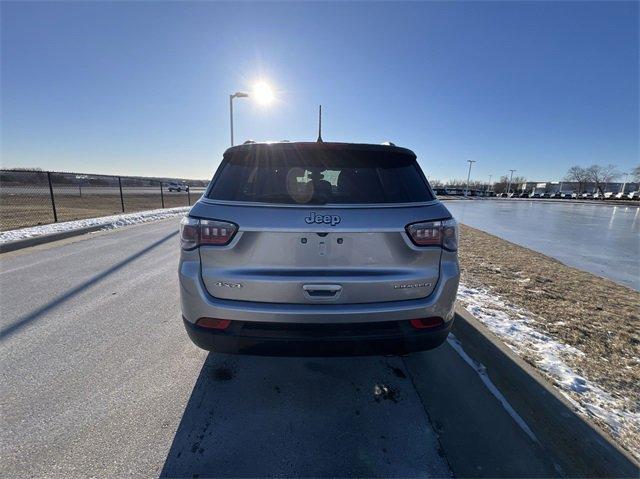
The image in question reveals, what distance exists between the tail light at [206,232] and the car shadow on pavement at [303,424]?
3.99ft

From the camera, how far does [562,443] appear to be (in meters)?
1.95

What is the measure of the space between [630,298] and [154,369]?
6459mm

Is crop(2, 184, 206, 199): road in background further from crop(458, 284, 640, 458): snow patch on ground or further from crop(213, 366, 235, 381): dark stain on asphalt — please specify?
crop(458, 284, 640, 458): snow patch on ground

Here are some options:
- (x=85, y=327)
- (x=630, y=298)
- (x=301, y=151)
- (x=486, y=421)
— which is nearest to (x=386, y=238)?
(x=301, y=151)

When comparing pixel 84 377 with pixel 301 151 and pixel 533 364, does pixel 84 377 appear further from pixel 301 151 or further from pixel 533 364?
pixel 533 364

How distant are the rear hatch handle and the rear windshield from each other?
0.62 meters

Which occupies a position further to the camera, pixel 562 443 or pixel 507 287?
pixel 507 287

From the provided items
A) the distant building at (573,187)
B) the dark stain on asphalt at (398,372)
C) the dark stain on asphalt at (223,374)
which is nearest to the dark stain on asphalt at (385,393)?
the dark stain on asphalt at (398,372)

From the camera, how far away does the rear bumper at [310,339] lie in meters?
1.99

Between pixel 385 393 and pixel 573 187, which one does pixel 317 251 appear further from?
pixel 573 187

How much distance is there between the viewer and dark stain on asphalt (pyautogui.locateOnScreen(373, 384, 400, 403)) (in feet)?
7.80

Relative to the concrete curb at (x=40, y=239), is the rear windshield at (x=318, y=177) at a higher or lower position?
higher

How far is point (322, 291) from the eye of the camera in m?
2.00

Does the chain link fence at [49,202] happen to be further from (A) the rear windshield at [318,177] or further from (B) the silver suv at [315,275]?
(B) the silver suv at [315,275]
